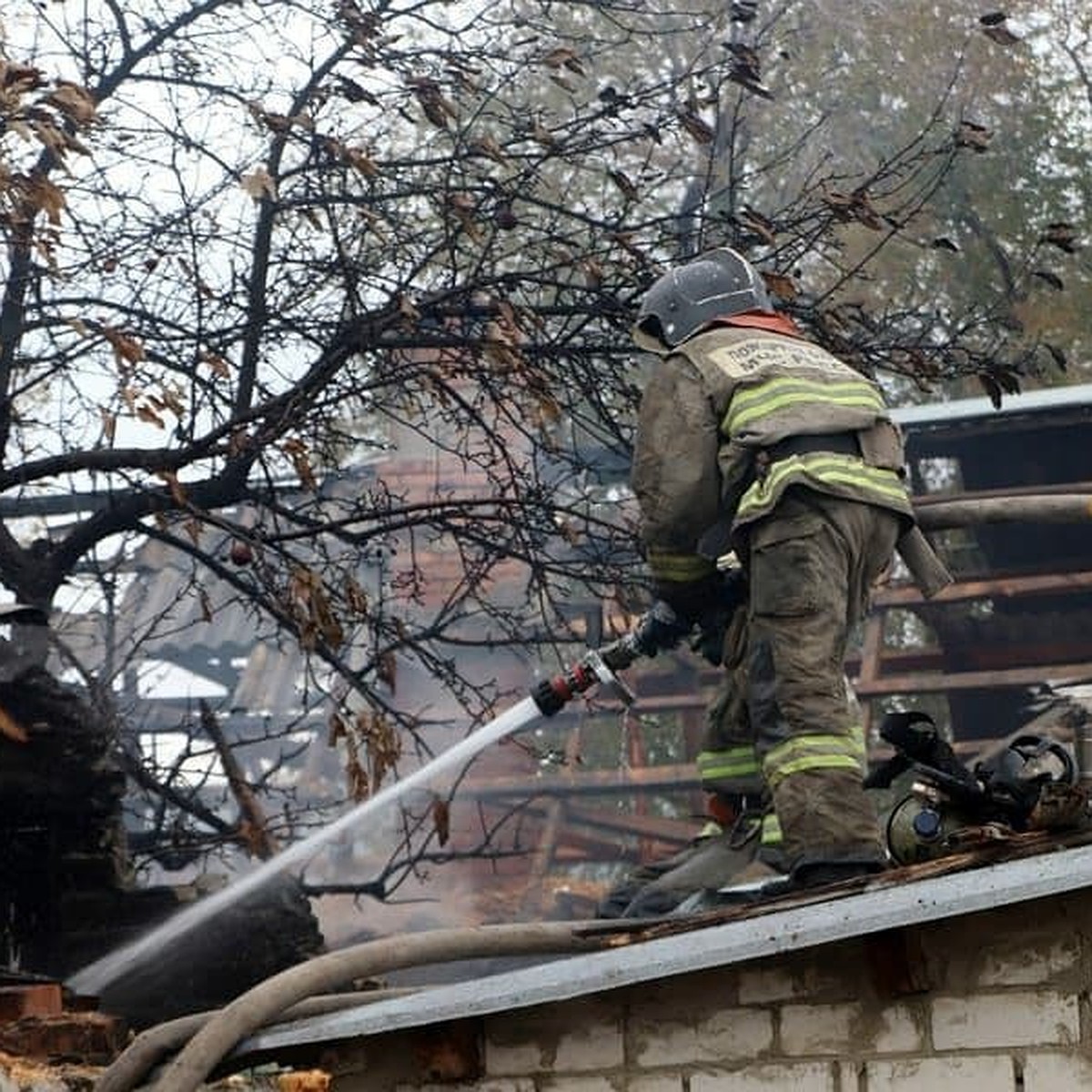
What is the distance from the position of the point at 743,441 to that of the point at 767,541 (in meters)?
0.28

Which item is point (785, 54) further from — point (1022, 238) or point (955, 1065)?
point (1022, 238)

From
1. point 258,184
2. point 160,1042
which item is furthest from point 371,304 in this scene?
point 160,1042

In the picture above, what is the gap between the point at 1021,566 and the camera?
48.2ft

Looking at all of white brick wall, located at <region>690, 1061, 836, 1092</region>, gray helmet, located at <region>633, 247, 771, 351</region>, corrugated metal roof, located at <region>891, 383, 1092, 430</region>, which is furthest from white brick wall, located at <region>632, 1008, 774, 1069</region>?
corrugated metal roof, located at <region>891, 383, 1092, 430</region>

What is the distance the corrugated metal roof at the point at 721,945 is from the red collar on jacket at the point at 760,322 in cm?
194

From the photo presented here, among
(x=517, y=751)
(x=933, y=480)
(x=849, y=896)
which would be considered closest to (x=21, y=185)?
(x=849, y=896)

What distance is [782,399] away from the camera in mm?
6406

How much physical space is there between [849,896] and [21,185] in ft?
11.8

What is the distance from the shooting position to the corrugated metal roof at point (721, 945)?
4945mm

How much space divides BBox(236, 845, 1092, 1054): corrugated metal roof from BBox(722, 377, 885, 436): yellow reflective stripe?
1.49 m

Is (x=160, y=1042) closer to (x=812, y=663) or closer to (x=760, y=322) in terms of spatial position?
(x=812, y=663)

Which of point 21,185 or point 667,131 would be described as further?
point 667,131

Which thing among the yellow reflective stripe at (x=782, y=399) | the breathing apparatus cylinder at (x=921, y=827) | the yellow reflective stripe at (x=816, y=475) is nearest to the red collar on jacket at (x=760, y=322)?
the yellow reflective stripe at (x=782, y=399)

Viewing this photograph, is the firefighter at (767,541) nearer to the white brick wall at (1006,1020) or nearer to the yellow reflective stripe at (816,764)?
the yellow reflective stripe at (816,764)
